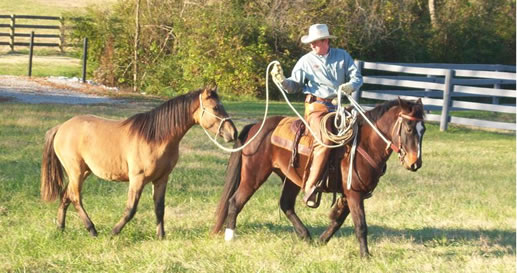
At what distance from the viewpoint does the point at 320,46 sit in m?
8.28

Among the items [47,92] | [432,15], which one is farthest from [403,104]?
[432,15]

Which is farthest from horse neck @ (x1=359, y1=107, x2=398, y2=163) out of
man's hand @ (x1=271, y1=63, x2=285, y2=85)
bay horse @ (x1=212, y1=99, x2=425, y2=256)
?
man's hand @ (x1=271, y1=63, x2=285, y2=85)

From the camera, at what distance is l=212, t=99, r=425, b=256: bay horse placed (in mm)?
7773

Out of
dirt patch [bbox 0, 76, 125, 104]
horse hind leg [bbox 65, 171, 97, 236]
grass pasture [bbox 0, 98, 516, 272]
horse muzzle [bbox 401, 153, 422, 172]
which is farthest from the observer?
dirt patch [bbox 0, 76, 125, 104]

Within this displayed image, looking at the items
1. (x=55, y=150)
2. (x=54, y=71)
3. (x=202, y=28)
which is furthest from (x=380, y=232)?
(x=54, y=71)

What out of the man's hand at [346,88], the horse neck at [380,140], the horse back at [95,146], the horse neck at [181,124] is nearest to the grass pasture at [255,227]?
the horse back at [95,146]

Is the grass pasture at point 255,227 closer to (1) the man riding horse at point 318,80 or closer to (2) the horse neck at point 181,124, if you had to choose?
(1) the man riding horse at point 318,80

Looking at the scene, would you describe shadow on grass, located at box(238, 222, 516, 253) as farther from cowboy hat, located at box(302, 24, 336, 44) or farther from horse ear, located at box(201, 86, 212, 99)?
cowboy hat, located at box(302, 24, 336, 44)

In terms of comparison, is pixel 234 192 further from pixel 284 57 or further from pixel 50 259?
pixel 284 57

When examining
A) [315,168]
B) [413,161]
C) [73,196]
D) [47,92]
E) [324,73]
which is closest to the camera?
[413,161]

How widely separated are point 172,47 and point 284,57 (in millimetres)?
3706

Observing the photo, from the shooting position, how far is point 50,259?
7.48 meters

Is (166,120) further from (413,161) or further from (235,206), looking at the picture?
(413,161)

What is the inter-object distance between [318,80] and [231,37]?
17.0 m
